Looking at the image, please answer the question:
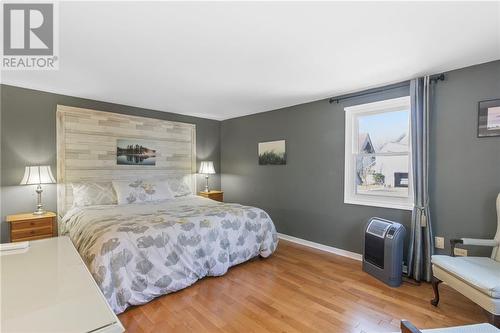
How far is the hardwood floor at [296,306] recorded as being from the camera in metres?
1.96

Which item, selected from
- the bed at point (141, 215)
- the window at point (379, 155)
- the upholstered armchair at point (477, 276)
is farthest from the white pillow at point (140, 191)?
the upholstered armchair at point (477, 276)

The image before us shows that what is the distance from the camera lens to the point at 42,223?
3037mm

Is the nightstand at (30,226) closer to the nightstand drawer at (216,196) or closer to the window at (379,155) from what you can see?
the nightstand drawer at (216,196)

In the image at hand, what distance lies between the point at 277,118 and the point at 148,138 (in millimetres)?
2323

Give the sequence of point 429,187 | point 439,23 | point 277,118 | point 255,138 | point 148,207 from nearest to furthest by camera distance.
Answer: point 439,23, point 429,187, point 148,207, point 277,118, point 255,138

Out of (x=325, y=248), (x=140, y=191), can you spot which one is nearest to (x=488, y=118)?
(x=325, y=248)

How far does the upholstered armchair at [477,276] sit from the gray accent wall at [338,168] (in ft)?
1.05

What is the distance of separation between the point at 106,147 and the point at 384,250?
4.13 metres

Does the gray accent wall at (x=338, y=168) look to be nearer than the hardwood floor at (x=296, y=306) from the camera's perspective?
No

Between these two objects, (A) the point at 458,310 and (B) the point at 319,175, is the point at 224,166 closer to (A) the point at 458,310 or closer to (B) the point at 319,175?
(B) the point at 319,175

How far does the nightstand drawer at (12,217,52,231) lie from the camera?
288cm

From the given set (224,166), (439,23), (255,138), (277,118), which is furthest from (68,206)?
(439,23)

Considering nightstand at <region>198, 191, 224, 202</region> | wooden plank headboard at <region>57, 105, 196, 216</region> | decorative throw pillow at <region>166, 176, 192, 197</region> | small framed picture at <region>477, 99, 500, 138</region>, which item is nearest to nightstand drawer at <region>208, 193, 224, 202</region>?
nightstand at <region>198, 191, 224, 202</region>

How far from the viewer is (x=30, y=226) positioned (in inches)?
117
